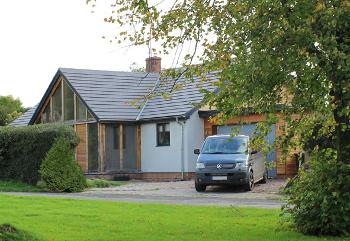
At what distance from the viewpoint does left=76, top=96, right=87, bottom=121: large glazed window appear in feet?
114

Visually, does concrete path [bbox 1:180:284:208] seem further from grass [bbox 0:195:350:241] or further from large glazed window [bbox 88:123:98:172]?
large glazed window [bbox 88:123:98:172]

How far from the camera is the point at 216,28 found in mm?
10383

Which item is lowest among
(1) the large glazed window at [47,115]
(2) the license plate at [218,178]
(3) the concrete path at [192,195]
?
(3) the concrete path at [192,195]

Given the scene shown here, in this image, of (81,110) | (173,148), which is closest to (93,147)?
(81,110)

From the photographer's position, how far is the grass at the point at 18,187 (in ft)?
85.6

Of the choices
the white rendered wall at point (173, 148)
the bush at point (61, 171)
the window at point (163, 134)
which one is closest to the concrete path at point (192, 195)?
the bush at point (61, 171)

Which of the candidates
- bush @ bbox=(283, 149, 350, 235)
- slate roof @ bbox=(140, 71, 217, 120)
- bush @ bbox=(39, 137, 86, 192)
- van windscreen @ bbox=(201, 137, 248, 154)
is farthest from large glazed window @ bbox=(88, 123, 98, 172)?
bush @ bbox=(283, 149, 350, 235)

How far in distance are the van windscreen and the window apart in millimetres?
8212

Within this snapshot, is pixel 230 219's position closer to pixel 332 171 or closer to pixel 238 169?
pixel 332 171

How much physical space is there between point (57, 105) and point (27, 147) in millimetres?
8998

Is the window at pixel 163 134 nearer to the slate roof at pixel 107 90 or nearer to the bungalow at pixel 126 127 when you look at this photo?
the bungalow at pixel 126 127

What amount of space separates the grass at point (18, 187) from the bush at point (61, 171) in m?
0.71

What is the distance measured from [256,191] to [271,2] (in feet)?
47.9

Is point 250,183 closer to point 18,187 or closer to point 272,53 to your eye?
point 18,187
